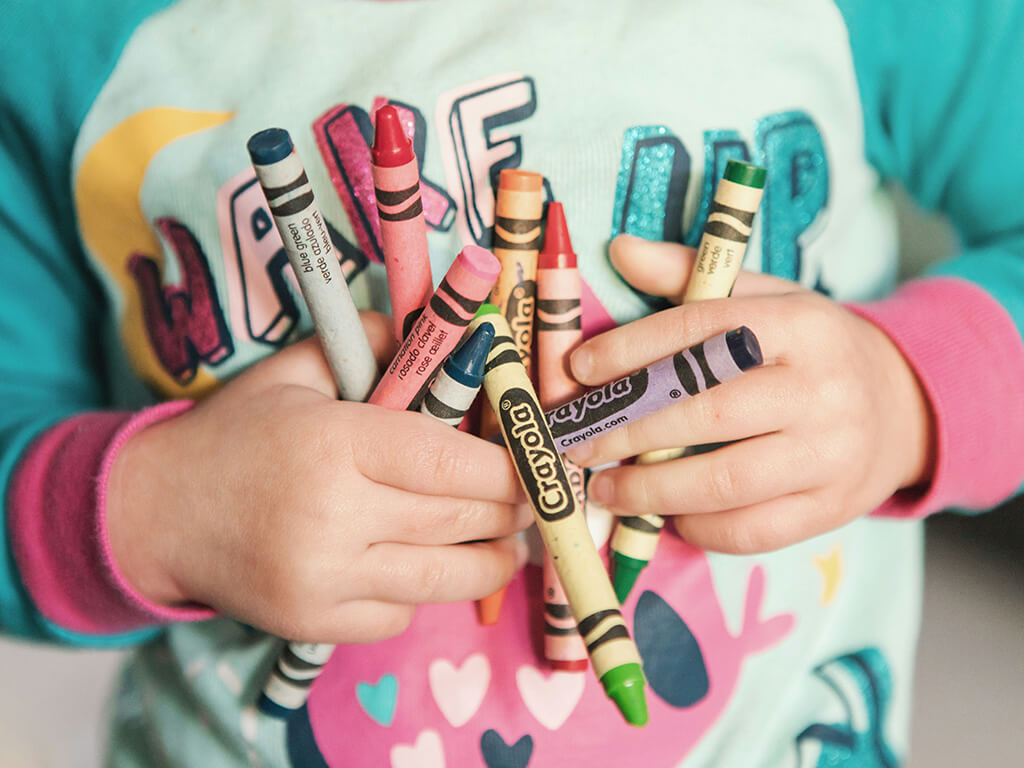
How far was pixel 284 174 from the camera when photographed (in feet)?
0.73

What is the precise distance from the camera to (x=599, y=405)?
10.0 inches

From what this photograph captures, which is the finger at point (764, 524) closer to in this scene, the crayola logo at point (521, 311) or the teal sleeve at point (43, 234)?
the crayola logo at point (521, 311)

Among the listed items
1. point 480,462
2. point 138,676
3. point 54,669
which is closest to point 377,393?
point 480,462

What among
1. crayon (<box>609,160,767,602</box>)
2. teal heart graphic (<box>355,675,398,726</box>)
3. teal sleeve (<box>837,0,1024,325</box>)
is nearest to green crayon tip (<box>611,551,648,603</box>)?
crayon (<box>609,160,767,602</box>)

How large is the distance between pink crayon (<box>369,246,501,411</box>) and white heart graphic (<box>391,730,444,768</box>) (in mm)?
144

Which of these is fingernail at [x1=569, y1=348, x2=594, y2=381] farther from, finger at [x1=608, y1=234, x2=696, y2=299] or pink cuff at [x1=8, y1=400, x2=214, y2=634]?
pink cuff at [x1=8, y1=400, x2=214, y2=634]

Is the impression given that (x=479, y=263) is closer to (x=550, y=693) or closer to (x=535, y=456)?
(x=535, y=456)

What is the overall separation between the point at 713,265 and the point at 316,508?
0.51 ft

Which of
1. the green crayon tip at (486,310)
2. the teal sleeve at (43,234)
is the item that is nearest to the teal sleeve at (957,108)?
the green crayon tip at (486,310)

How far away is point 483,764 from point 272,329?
20 cm

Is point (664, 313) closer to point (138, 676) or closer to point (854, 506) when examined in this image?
point (854, 506)

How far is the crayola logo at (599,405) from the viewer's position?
0.82ft

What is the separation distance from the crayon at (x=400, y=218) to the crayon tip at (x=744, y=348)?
10 centimetres

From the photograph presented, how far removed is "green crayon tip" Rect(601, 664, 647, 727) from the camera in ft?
0.74
